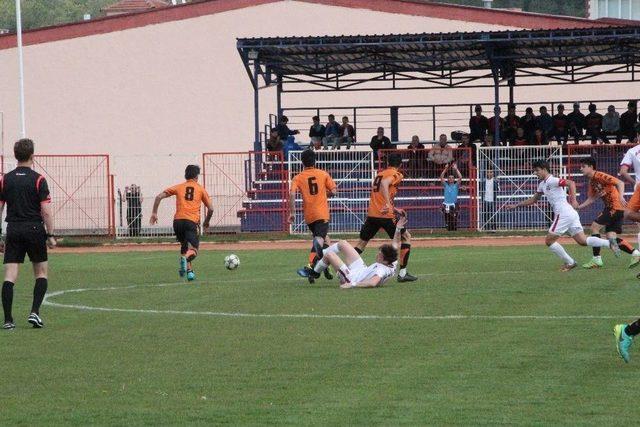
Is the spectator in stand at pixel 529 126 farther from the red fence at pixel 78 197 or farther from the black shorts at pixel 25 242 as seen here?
the black shorts at pixel 25 242

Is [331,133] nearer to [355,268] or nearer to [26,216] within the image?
[355,268]

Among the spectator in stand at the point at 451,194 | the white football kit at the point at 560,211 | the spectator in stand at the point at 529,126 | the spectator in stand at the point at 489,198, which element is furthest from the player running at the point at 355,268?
the spectator in stand at the point at 529,126

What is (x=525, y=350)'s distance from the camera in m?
11.7

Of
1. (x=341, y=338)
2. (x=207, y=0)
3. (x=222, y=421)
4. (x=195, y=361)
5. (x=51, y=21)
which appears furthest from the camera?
(x=51, y=21)

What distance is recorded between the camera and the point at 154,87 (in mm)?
49844

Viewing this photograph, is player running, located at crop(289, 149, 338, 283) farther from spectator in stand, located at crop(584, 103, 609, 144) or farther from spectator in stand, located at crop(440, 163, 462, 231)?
spectator in stand, located at crop(584, 103, 609, 144)

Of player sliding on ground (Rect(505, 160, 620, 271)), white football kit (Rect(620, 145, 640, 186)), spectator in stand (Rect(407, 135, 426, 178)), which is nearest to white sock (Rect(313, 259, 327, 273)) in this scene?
player sliding on ground (Rect(505, 160, 620, 271))

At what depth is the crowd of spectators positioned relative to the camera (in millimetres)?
37656

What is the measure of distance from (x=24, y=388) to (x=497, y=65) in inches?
1158

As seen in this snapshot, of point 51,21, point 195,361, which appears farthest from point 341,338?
point 51,21

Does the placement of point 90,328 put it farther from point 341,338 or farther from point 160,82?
point 160,82

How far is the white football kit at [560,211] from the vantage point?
69.6 feet

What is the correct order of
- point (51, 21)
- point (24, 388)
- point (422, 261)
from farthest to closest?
point (51, 21) → point (422, 261) → point (24, 388)

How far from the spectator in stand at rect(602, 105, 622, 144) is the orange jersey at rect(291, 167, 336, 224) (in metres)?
20.5
